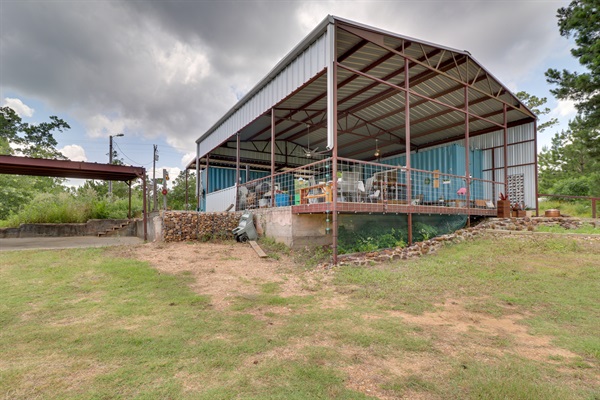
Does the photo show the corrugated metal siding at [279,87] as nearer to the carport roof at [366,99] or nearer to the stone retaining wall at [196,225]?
the carport roof at [366,99]

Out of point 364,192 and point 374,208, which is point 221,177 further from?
point 374,208

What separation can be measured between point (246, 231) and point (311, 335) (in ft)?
22.1

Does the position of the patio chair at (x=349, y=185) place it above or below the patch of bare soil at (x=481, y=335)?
above

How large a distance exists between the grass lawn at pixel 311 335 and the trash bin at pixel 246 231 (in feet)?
11.9

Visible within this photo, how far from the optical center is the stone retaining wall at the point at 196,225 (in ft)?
31.6

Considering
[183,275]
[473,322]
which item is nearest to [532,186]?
[473,322]

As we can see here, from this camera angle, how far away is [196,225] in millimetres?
9992

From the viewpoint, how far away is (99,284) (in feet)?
17.2

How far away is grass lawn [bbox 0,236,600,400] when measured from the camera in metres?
2.22

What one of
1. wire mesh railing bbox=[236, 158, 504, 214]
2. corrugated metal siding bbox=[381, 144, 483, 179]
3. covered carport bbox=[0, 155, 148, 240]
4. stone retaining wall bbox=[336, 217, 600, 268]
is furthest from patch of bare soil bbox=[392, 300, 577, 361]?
corrugated metal siding bbox=[381, 144, 483, 179]

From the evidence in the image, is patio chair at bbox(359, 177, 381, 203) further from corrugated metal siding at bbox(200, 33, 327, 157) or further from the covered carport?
the covered carport

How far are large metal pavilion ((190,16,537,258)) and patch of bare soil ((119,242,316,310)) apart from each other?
5.55 feet

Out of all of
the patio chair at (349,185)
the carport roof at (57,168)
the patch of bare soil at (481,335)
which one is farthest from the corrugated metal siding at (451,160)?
the carport roof at (57,168)

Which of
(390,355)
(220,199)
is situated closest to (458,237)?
(390,355)
